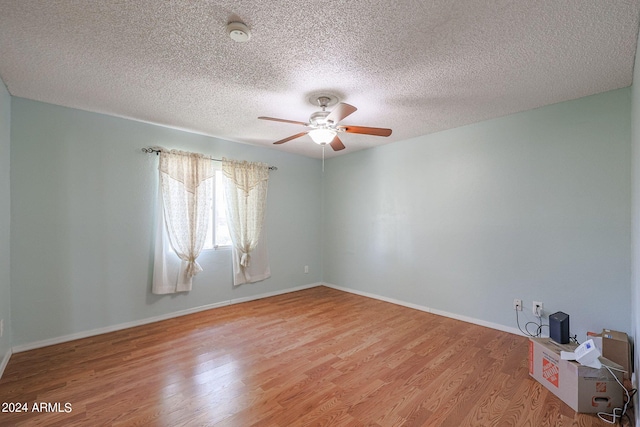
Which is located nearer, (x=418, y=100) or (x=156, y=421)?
(x=156, y=421)

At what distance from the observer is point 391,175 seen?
13.7ft

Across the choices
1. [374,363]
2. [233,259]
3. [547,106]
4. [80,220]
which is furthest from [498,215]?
[80,220]

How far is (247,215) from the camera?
417 cm

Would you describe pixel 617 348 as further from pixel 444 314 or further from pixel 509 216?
pixel 444 314

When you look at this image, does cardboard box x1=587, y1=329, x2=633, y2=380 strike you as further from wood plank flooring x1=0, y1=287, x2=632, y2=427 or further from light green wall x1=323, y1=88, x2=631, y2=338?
wood plank flooring x1=0, y1=287, x2=632, y2=427

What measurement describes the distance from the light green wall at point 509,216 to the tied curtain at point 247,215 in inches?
63.1

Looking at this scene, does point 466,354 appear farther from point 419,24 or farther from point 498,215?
point 419,24

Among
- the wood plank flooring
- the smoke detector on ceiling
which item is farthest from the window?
the smoke detector on ceiling

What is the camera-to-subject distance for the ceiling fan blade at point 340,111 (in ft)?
7.10

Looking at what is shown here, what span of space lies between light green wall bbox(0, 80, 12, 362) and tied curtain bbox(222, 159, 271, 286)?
2.04m

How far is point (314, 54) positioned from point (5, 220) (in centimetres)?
298

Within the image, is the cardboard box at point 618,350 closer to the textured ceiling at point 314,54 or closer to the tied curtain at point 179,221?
the textured ceiling at point 314,54

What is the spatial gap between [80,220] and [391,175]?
12.7 ft

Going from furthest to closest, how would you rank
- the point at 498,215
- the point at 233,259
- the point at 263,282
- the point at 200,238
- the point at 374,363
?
the point at 263,282, the point at 233,259, the point at 200,238, the point at 498,215, the point at 374,363
